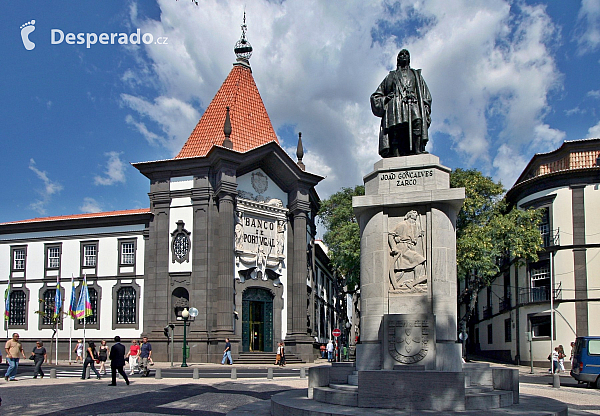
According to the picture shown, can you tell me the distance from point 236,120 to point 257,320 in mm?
12767

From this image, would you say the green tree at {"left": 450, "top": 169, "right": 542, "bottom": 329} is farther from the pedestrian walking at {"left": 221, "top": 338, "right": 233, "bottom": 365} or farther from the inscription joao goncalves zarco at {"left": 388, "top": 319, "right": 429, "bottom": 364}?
the inscription joao goncalves zarco at {"left": 388, "top": 319, "right": 429, "bottom": 364}

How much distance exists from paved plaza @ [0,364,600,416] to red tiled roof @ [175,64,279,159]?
19587 mm

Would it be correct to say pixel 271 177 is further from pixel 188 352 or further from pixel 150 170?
pixel 188 352

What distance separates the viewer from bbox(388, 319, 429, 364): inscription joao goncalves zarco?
37.1ft

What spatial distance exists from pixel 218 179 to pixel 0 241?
60.2ft

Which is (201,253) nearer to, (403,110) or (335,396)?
(403,110)

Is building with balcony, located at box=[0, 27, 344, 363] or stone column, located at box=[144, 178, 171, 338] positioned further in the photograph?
stone column, located at box=[144, 178, 171, 338]

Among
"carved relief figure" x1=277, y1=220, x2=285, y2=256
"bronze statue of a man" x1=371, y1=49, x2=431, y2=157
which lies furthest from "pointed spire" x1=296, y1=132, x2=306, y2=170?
"bronze statue of a man" x1=371, y1=49, x2=431, y2=157

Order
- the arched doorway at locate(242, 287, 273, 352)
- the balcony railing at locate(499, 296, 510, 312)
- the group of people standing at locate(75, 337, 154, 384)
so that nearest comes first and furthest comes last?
1. the group of people standing at locate(75, 337, 154, 384)
2. the arched doorway at locate(242, 287, 273, 352)
3. the balcony railing at locate(499, 296, 510, 312)

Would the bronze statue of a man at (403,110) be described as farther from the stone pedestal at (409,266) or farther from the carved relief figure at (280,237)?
the carved relief figure at (280,237)

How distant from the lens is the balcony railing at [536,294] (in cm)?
3666

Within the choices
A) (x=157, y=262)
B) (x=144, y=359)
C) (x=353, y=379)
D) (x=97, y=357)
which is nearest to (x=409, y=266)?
(x=353, y=379)

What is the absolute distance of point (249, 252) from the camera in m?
37.1

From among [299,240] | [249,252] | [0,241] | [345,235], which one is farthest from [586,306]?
[0,241]
